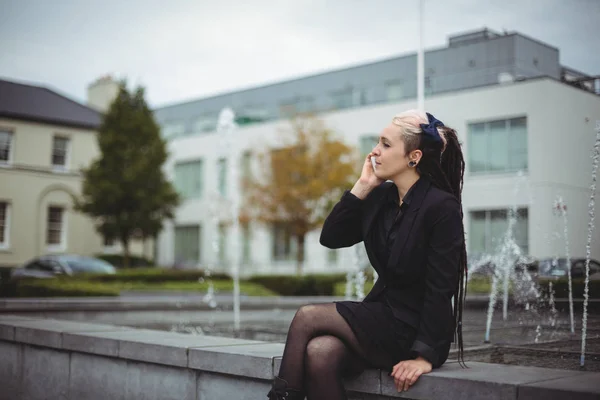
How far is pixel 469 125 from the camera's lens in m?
29.8

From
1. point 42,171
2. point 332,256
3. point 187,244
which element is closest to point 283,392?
point 332,256

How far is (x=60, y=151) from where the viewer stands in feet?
117

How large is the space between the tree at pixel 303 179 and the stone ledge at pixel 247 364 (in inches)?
960

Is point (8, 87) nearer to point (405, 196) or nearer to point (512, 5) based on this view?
point (512, 5)

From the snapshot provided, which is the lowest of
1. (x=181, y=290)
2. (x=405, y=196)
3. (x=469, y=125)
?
(x=181, y=290)

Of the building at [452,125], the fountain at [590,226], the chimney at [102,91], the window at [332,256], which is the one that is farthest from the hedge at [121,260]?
the fountain at [590,226]

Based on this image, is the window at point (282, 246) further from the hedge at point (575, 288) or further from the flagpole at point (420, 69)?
the hedge at point (575, 288)

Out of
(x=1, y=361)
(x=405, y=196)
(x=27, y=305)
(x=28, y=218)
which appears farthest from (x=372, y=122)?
(x=405, y=196)

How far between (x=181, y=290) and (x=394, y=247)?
17.3 metres

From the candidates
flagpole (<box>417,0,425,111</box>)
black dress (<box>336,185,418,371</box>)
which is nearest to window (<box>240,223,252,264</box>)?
A: flagpole (<box>417,0,425,111</box>)

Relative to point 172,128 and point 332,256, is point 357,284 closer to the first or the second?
point 332,256

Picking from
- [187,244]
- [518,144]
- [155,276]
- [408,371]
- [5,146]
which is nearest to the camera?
[408,371]

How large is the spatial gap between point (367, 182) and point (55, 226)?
34.1m

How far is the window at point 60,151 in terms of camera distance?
35.3m
